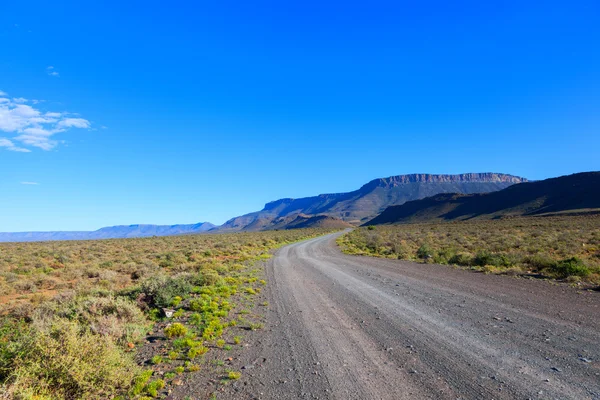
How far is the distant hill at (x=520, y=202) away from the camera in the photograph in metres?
107

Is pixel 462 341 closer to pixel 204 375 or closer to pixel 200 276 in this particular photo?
pixel 204 375

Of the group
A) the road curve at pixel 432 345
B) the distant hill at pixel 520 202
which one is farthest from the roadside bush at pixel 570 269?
the distant hill at pixel 520 202

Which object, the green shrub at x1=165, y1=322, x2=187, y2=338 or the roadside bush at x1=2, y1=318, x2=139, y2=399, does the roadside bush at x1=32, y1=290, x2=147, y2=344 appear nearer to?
the green shrub at x1=165, y1=322, x2=187, y2=338

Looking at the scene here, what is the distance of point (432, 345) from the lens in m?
6.71

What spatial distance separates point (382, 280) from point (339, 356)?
929 cm

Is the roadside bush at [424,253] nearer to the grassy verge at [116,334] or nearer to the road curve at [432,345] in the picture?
the road curve at [432,345]

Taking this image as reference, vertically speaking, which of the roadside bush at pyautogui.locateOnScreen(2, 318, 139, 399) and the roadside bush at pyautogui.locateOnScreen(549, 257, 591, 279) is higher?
the roadside bush at pyautogui.locateOnScreen(2, 318, 139, 399)

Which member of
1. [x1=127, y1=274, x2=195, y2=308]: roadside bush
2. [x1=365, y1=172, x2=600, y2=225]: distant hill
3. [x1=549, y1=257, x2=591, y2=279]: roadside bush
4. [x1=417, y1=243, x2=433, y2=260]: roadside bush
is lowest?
[x1=417, y1=243, x2=433, y2=260]: roadside bush

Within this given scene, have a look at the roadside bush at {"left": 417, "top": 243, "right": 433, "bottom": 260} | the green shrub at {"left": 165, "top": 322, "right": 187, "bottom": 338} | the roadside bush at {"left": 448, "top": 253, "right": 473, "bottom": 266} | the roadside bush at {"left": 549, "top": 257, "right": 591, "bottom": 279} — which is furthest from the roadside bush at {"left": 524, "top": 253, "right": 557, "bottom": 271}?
the green shrub at {"left": 165, "top": 322, "right": 187, "bottom": 338}

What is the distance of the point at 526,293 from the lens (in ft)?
36.3

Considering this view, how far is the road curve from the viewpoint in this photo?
4992 millimetres

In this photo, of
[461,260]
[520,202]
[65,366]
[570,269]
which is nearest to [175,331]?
[65,366]

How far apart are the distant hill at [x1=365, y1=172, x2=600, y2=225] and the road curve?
4416 inches

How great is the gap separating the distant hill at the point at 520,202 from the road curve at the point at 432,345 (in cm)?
11215
